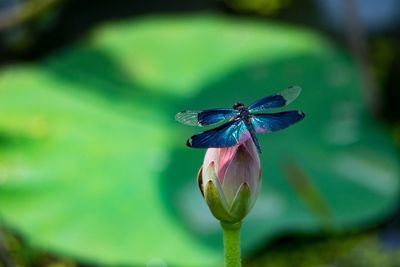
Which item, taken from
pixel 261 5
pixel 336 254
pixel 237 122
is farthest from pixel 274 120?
Result: pixel 261 5

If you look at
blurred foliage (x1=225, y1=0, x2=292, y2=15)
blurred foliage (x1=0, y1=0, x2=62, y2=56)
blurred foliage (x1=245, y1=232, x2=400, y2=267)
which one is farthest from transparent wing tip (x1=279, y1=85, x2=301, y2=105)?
blurred foliage (x1=225, y1=0, x2=292, y2=15)

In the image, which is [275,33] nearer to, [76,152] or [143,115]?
[143,115]

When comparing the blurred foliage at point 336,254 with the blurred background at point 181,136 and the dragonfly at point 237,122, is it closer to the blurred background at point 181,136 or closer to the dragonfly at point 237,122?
the blurred background at point 181,136

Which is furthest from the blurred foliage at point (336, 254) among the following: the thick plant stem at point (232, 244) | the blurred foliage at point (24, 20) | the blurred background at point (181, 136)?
the thick plant stem at point (232, 244)

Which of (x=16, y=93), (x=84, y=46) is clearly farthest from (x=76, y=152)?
(x=84, y=46)

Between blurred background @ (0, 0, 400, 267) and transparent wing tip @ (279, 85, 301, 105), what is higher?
blurred background @ (0, 0, 400, 267)

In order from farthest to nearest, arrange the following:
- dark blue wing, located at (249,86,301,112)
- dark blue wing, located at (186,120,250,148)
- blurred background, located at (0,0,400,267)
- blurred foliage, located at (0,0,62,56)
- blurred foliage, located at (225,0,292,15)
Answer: blurred foliage, located at (225,0,292,15) → blurred foliage, located at (0,0,62,56) → blurred background, located at (0,0,400,267) → dark blue wing, located at (249,86,301,112) → dark blue wing, located at (186,120,250,148)

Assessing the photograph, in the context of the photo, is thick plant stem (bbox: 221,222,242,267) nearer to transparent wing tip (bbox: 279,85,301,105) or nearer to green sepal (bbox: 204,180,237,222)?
green sepal (bbox: 204,180,237,222)
